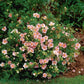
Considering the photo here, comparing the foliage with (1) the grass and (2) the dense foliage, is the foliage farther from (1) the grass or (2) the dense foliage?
(1) the grass

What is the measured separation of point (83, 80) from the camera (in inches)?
171

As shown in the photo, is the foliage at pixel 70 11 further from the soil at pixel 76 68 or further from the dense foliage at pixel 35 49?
the dense foliage at pixel 35 49

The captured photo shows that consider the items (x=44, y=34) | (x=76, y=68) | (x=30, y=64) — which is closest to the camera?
(x=30, y=64)

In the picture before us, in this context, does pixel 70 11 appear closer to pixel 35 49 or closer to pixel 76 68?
pixel 76 68

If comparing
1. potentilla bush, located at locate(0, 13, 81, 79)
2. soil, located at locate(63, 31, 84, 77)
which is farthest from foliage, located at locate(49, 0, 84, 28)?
potentilla bush, located at locate(0, 13, 81, 79)

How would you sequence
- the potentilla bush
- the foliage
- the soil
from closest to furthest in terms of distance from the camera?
the potentilla bush → the soil → the foliage

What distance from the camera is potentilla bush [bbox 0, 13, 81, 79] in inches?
163

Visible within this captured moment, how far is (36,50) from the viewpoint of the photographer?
4.21m

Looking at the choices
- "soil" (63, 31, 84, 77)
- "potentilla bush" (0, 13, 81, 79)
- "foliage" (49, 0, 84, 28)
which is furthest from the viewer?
"foliage" (49, 0, 84, 28)

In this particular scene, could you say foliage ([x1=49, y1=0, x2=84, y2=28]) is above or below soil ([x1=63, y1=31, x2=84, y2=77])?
above

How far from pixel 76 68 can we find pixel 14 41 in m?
1.43

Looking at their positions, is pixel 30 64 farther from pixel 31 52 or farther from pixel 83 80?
pixel 83 80

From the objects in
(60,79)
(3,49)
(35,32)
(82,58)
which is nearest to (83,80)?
(60,79)

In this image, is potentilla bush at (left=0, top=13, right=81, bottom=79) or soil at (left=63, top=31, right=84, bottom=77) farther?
soil at (left=63, top=31, right=84, bottom=77)
